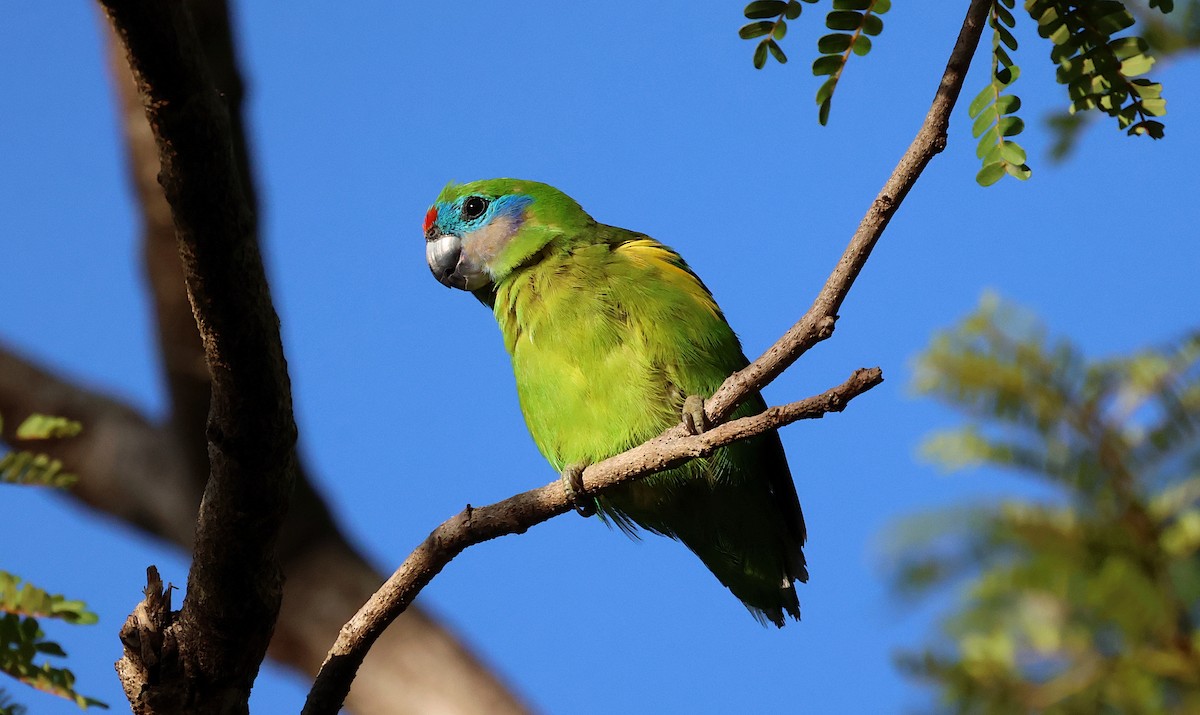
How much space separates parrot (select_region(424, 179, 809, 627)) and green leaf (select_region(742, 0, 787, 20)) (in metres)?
1.40

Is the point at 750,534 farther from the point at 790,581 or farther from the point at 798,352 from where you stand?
the point at 798,352

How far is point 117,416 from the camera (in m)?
7.42

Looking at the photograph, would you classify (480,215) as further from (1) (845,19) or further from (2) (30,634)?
(2) (30,634)

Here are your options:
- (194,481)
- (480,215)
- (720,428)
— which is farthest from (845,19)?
(194,481)

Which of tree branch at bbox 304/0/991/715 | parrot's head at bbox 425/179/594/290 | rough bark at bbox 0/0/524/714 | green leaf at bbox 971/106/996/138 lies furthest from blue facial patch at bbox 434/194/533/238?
green leaf at bbox 971/106/996/138

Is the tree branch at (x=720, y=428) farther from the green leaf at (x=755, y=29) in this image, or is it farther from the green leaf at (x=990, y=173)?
the green leaf at (x=755, y=29)

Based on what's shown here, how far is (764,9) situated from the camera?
2.55 meters

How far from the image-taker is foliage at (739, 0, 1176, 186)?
238 cm

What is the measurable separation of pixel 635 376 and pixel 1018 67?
1.63 metres

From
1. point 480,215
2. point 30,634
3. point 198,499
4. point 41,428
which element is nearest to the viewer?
point 30,634

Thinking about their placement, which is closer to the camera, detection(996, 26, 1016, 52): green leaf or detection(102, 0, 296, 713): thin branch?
detection(102, 0, 296, 713): thin branch

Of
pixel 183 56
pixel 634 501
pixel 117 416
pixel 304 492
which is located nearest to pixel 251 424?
pixel 183 56

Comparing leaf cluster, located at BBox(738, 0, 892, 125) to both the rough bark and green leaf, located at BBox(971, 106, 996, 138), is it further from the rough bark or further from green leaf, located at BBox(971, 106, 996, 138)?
the rough bark

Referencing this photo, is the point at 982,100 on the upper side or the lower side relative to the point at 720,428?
upper
